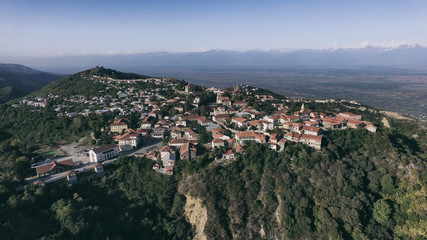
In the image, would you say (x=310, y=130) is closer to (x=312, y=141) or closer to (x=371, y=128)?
(x=312, y=141)

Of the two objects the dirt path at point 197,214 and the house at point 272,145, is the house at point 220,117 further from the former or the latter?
the dirt path at point 197,214

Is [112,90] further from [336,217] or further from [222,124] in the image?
[336,217]

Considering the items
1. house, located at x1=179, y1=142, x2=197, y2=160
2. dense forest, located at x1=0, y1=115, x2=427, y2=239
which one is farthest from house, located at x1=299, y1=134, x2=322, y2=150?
house, located at x1=179, y1=142, x2=197, y2=160

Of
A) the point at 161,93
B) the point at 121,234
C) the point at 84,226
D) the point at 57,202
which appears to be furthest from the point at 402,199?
the point at 161,93

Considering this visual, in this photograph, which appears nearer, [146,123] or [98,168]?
[98,168]

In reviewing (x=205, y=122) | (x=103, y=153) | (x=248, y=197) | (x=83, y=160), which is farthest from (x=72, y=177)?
(x=205, y=122)

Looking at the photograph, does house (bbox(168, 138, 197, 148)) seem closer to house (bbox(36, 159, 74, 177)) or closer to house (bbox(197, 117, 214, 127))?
house (bbox(197, 117, 214, 127))
